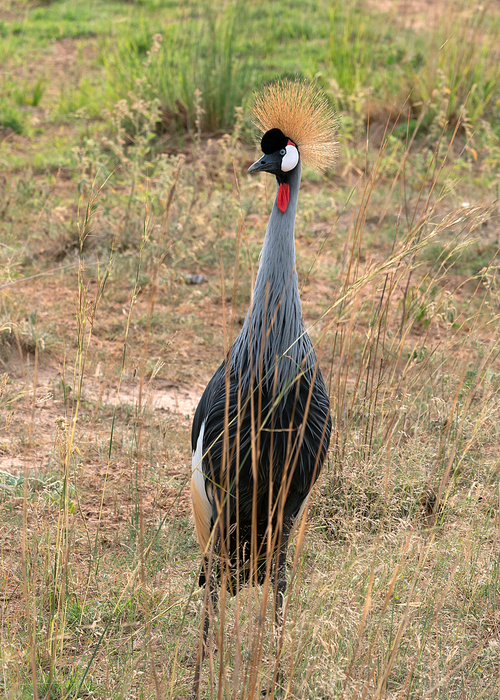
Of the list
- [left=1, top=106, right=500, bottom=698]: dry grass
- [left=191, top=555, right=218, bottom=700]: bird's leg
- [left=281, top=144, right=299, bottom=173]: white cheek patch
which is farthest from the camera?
[left=281, top=144, right=299, bottom=173]: white cheek patch

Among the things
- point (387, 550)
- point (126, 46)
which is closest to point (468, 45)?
point (126, 46)

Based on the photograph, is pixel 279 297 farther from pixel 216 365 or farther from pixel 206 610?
pixel 216 365

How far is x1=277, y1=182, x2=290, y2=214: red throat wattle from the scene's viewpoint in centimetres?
206

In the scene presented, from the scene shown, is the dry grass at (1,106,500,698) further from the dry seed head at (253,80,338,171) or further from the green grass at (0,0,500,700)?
the dry seed head at (253,80,338,171)

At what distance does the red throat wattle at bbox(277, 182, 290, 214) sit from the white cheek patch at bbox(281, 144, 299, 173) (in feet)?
0.20

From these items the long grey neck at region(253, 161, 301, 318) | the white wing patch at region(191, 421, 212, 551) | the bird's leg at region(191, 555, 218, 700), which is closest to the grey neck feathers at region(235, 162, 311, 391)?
the long grey neck at region(253, 161, 301, 318)

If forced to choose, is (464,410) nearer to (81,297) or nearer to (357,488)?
(357,488)

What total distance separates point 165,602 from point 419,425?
1325mm

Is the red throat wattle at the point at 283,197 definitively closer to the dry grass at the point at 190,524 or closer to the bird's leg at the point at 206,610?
the dry grass at the point at 190,524

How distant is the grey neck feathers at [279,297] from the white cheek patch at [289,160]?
0.9 inches

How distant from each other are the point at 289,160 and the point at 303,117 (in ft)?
0.48

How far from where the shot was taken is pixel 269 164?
2156 millimetres

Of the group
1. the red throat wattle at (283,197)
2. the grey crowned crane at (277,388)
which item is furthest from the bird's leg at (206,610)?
the red throat wattle at (283,197)

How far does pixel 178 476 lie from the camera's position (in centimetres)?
280
